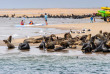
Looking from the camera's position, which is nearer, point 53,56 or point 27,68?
point 27,68

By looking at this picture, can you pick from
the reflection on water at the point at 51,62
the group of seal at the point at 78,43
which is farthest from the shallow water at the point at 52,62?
A: the group of seal at the point at 78,43

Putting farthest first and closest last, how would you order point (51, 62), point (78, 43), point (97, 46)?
point (78, 43) < point (97, 46) < point (51, 62)

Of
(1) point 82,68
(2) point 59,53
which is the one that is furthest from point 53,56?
(1) point 82,68

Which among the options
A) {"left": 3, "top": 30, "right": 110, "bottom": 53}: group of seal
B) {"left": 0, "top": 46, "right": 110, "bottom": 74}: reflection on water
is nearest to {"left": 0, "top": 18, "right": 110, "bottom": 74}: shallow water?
{"left": 0, "top": 46, "right": 110, "bottom": 74}: reflection on water

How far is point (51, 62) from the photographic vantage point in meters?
14.5

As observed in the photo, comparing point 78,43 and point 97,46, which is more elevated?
point 97,46

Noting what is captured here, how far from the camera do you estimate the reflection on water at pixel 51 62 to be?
42.6 ft

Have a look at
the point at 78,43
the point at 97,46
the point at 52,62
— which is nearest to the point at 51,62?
the point at 52,62

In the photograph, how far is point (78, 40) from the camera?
1964 cm

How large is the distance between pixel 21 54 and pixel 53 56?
1.80 m

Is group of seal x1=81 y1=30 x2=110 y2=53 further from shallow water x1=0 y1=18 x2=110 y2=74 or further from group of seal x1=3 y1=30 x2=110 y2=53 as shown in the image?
shallow water x1=0 y1=18 x2=110 y2=74

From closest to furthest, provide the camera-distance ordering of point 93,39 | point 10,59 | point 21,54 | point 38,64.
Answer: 1. point 38,64
2. point 10,59
3. point 21,54
4. point 93,39

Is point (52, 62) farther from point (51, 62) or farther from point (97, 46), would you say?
point (97, 46)

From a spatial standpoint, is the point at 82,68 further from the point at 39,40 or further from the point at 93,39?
the point at 39,40
